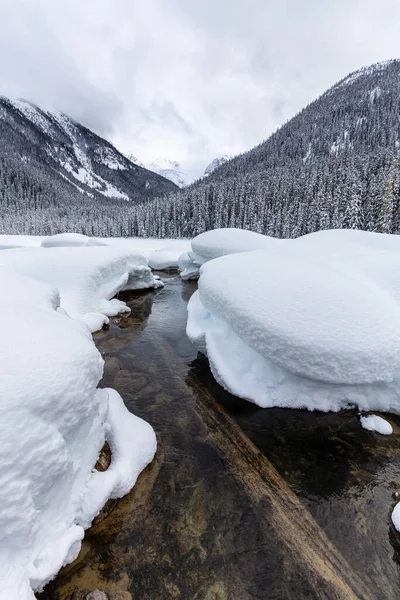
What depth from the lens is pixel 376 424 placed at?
20.1 feet

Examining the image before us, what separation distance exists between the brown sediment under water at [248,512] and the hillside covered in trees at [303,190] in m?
34.8

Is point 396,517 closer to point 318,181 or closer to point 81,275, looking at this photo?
point 81,275

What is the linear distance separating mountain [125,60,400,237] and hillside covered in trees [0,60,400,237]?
0.52 feet

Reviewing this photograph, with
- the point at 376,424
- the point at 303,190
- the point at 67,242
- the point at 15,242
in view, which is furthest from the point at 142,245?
the point at 376,424

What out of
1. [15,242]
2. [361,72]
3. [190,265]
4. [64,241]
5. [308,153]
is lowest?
[15,242]

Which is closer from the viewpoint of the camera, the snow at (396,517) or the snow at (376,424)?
the snow at (396,517)

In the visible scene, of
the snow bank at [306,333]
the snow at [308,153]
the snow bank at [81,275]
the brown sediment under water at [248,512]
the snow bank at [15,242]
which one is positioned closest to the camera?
the brown sediment under water at [248,512]

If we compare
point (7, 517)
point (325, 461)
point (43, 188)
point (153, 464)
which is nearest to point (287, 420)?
point (325, 461)

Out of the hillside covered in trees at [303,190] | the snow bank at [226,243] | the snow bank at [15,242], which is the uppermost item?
the hillside covered in trees at [303,190]

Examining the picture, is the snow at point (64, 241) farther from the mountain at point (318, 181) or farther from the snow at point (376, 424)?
the mountain at point (318, 181)

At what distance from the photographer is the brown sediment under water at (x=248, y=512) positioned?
3471 millimetres

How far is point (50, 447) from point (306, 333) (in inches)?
192

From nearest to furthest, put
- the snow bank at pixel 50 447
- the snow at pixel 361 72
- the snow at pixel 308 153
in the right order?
the snow bank at pixel 50 447, the snow at pixel 308 153, the snow at pixel 361 72

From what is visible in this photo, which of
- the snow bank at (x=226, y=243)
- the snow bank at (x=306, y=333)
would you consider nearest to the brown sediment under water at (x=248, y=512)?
the snow bank at (x=306, y=333)
